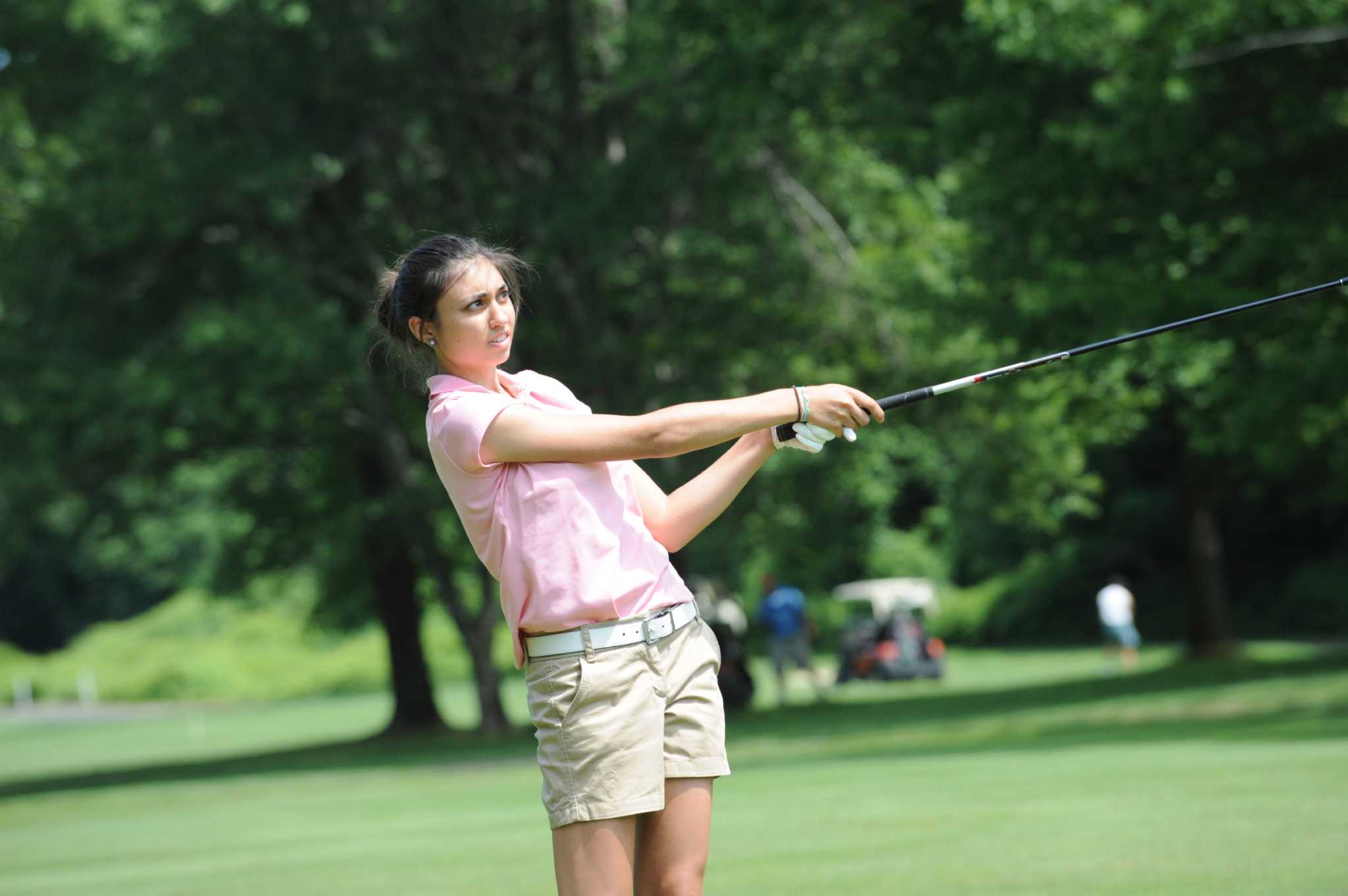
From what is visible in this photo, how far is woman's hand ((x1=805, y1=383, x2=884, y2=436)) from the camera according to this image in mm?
3928

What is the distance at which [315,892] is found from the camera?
9.88 metres

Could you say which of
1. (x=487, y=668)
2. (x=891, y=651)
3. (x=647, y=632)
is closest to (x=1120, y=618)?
(x=891, y=651)

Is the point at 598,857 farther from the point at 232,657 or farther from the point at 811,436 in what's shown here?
the point at 232,657

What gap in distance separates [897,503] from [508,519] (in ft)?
193

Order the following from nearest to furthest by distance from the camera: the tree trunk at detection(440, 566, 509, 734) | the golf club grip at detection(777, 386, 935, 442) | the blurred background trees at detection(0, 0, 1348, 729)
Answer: the golf club grip at detection(777, 386, 935, 442) < the blurred background trees at detection(0, 0, 1348, 729) < the tree trunk at detection(440, 566, 509, 734)

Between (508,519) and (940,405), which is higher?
(940,405)

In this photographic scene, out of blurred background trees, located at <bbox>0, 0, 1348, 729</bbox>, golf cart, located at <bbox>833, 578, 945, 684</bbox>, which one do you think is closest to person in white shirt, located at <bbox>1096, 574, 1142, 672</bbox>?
golf cart, located at <bbox>833, 578, 945, 684</bbox>

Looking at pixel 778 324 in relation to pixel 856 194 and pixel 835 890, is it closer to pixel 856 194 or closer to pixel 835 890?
pixel 856 194

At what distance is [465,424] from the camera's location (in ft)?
12.9

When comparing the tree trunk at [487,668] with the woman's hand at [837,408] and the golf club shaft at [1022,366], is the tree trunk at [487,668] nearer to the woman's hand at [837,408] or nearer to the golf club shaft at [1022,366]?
the golf club shaft at [1022,366]

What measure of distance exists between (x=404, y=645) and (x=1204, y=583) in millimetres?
13709

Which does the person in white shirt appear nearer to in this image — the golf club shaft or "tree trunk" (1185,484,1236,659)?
"tree trunk" (1185,484,1236,659)

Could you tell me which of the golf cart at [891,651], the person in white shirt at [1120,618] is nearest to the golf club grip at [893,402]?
the person in white shirt at [1120,618]

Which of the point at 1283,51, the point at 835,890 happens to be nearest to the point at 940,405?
the point at 1283,51
